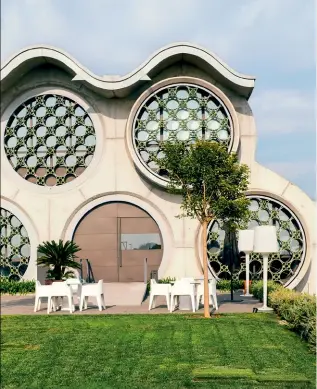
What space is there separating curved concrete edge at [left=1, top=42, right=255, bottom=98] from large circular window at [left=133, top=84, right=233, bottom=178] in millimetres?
950

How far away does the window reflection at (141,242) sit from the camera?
21594 millimetres

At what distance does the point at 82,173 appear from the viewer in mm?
21797

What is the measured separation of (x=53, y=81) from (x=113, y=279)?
323 inches

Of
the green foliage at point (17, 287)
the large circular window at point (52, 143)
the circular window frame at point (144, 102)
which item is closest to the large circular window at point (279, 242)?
the circular window frame at point (144, 102)

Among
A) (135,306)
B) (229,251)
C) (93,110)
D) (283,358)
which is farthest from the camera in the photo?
(93,110)

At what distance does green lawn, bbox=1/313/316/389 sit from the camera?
280 inches

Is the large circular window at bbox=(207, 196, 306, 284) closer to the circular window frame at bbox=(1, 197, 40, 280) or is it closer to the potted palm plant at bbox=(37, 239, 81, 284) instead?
the potted palm plant at bbox=(37, 239, 81, 284)

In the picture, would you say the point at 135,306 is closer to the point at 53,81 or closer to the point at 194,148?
the point at 194,148

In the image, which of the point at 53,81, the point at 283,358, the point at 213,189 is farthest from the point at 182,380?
the point at 53,81

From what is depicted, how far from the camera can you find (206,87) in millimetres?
21062

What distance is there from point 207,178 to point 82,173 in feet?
32.9

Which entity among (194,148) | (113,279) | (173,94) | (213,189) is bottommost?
(113,279)

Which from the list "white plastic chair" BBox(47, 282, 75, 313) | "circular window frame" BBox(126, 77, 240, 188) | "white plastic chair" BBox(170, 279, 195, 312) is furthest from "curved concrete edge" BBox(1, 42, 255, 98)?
"white plastic chair" BBox(170, 279, 195, 312)

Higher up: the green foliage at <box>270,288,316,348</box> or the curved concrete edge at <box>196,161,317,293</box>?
the curved concrete edge at <box>196,161,317,293</box>
